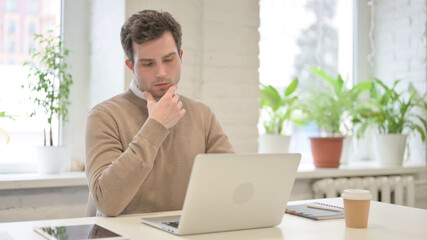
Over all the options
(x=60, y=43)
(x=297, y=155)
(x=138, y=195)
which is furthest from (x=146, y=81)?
(x=60, y=43)

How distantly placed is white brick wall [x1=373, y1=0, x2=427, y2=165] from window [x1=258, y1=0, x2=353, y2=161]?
0.72 feet

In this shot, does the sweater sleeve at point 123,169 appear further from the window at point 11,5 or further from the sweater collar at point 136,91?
the window at point 11,5

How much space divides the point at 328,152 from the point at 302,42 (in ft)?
2.98

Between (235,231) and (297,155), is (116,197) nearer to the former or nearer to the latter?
(235,231)

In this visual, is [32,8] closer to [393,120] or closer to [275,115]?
[275,115]

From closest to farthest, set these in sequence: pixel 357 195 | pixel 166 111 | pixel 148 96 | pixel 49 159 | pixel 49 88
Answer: pixel 357 195 < pixel 166 111 < pixel 148 96 < pixel 49 159 < pixel 49 88

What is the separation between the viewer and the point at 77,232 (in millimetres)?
1373

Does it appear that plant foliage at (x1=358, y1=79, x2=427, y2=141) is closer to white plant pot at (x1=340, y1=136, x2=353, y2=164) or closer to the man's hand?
white plant pot at (x1=340, y1=136, x2=353, y2=164)

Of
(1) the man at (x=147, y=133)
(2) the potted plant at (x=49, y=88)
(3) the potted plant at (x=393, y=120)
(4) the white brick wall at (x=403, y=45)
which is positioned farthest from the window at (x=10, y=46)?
(4) the white brick wall at (x=403, y=45)

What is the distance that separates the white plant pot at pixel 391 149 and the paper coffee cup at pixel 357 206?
224 cm

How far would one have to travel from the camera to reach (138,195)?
1923 mm

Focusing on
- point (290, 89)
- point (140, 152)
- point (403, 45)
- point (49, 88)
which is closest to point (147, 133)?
point (140, 152)

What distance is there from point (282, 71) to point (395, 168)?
1.01m

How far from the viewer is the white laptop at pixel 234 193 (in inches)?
52.5
